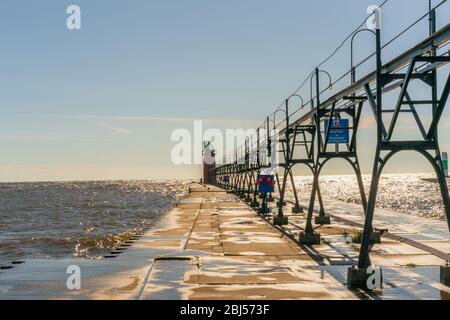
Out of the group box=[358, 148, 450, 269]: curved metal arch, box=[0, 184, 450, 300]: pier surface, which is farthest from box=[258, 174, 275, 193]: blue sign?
box=[358, 148, 450, 269]: curved metal arch

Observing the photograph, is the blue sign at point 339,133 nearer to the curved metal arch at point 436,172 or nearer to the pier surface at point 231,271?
the pier surface at point 231,271

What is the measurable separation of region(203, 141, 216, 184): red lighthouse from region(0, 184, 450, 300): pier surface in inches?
4298

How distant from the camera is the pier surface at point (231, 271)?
512 inches

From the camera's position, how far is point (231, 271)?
15.9m

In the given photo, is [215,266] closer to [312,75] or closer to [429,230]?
[312,75]

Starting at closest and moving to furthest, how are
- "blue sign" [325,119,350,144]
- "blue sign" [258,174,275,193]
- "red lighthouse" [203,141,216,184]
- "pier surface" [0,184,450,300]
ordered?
"pier surface" [0,184,450,300]
"blue sign" [325,119,350,144]
"blue sign" [258,174,275,193]
"red lighthouse" [203,141,216,184]

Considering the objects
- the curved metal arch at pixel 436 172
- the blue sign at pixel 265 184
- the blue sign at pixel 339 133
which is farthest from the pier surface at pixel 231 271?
the blue sign at pixel 265 184

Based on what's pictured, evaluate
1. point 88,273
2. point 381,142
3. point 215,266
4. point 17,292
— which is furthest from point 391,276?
point 17,292

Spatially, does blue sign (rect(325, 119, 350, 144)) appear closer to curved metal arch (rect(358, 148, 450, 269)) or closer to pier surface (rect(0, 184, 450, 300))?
pier surface (rect(0, 184, 450, 300))

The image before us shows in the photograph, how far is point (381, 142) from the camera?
13.5 metres

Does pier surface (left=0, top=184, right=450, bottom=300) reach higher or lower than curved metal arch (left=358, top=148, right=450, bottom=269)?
lower

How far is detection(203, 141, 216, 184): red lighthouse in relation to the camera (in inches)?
5300

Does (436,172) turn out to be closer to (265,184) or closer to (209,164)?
(265,184)

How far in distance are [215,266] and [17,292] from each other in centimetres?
597
